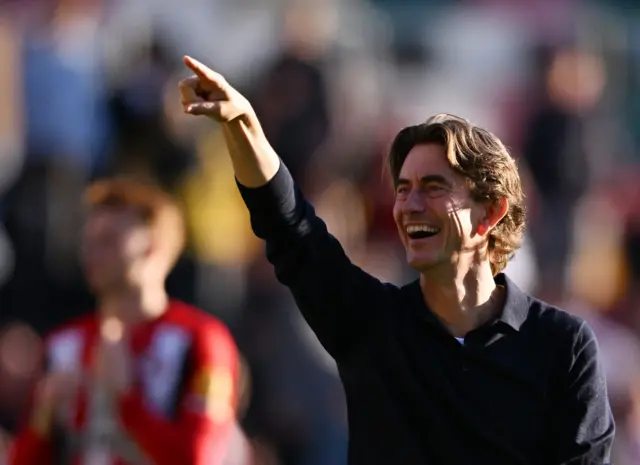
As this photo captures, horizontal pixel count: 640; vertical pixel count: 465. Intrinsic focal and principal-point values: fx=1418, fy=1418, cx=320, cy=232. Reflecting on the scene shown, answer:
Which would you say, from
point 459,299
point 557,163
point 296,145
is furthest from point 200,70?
point 557,163

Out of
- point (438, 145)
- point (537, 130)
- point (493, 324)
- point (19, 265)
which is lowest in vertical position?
point (19, 265)

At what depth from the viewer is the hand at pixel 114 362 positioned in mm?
5320

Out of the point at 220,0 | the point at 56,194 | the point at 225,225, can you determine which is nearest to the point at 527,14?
the point at 220,0

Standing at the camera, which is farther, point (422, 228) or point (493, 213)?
point (493, 213)

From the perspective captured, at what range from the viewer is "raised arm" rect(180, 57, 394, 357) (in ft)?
11.3

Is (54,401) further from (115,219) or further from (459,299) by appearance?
(459,299)

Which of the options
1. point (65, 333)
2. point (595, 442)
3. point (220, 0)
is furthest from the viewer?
point (220, 0)

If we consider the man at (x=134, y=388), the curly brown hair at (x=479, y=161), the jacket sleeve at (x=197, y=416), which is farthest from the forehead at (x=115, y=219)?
the curly brown hair at (x=479, y=161)

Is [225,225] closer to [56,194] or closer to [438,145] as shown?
[56,194]

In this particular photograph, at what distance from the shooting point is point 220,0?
861 centimetres

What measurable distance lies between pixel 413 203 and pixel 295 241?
0.31 m

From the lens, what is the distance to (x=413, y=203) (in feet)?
11.6

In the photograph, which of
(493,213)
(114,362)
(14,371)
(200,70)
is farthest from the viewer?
(14,371)

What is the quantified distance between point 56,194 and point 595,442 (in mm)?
4667
